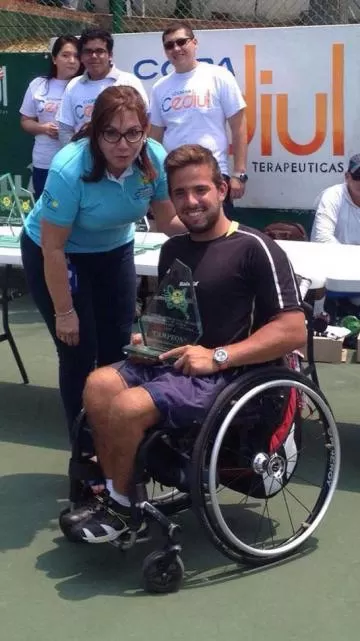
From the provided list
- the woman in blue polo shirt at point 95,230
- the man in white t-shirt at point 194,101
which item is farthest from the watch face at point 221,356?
the man in white t-shirt at point 194,101

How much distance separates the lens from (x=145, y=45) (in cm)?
692

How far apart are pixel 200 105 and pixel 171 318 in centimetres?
308

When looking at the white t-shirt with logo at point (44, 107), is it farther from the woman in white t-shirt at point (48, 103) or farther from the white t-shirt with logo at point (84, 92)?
the white t-shirt with logo at point (84, 92)

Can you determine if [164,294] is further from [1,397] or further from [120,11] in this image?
[120,11]

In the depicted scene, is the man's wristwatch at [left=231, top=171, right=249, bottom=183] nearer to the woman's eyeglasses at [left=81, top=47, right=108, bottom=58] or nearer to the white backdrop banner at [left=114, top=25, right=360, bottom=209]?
the white backdrop banner at [left=114, top=25, right=360, bottom=209]

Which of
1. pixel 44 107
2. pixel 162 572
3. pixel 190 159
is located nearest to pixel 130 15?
pixel 44 107

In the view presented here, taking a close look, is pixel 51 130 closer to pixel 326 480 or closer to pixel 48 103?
pixel 48 103

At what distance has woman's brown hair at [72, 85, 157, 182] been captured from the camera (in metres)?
3.15

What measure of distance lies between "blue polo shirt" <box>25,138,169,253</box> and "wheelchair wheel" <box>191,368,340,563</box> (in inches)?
31.1

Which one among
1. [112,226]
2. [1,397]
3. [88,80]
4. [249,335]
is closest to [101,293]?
[112,226]

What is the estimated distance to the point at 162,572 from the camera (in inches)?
117

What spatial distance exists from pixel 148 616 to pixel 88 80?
3.91 meters

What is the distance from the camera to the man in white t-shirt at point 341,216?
5250 millimetres

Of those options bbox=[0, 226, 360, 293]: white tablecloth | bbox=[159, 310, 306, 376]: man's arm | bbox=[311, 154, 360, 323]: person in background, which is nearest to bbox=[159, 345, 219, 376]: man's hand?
bbox=[159, 310, 306, 376]: man's arm
